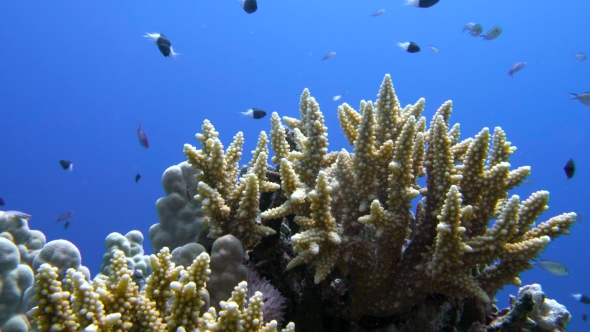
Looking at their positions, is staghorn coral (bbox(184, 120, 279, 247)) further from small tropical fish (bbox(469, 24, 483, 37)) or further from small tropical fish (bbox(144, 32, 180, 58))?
small tropical fish (bbox(469, 24, 483, 37))

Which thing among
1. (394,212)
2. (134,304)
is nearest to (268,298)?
(134,304)

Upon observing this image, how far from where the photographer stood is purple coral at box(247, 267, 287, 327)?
117 inches

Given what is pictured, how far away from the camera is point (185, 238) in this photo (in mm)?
3645

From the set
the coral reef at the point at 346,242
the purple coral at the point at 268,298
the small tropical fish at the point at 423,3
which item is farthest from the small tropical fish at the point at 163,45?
the purple coral at the point at 268,298

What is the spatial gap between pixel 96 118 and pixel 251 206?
9115cm

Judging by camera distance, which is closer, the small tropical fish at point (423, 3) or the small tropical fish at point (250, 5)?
the small tropical fish at point (423, 3)

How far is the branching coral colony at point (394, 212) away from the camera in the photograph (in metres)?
2.66

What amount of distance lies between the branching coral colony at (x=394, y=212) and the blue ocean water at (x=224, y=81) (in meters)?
69.6

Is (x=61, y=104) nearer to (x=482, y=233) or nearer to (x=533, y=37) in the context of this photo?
(x=482, y=233)

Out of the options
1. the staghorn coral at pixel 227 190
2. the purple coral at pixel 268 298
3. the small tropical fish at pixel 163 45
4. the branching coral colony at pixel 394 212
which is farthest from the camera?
the small tropical fish at pixel 163 45

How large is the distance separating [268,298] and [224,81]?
95.7 metres

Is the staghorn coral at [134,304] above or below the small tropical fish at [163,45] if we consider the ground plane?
below

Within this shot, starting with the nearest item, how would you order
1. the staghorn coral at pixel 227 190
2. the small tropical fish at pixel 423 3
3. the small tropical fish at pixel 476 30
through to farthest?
1. the staghorn coral at pixel 227 190
2. the small tropical fish at pixel 423 3
3. the small tropical fish at pixel 476 30

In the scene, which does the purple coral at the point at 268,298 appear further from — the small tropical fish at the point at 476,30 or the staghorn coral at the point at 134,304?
the small tropical fish at the point at 476,30
